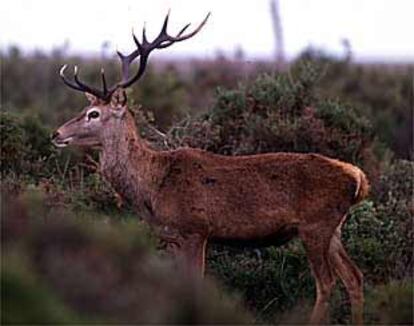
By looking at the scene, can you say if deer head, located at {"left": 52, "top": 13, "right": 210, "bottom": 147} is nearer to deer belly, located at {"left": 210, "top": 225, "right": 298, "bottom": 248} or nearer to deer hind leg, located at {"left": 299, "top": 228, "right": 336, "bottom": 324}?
deer belly, located at {"left": 210, "top": 225, "right": 298, "bottom": 248}

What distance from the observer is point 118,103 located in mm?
13906

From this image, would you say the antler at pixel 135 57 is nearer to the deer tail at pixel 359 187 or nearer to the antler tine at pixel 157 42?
the antler tine at pixel 157 42

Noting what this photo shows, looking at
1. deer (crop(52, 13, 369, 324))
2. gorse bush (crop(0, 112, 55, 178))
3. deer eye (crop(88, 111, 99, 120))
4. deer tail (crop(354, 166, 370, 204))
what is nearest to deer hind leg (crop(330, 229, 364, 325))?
deer (crop(52, 13, 369, 324))

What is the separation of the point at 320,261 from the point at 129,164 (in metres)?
2.38

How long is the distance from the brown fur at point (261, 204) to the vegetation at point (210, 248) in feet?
1.51

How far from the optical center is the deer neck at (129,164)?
13594mm

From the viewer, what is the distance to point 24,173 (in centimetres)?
A: 1717

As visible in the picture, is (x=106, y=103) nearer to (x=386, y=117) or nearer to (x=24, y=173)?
(x=24, y=173)

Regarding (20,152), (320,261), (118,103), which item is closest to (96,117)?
(118,103)

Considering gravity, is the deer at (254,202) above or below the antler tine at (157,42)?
below

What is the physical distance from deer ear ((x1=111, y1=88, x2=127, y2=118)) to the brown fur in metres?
0.84

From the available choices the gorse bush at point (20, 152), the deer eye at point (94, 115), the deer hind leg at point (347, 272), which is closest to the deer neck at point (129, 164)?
the deer eye at point (94, 115)

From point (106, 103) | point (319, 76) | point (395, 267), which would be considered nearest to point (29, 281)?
point (106, 103)

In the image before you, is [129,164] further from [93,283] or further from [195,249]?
[93,283]
